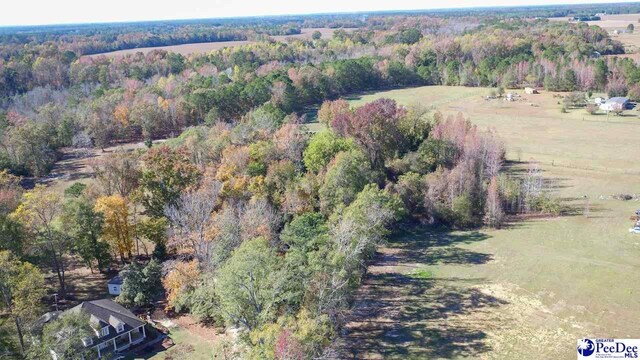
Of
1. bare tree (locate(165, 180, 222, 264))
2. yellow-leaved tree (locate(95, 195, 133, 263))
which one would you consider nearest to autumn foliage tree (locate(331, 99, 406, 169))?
bare tree (locate(165, 180, 222, 264))

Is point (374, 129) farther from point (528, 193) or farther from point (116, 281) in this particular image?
point (116, 281)

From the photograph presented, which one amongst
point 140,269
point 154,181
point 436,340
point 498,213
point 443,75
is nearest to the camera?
point 436,340

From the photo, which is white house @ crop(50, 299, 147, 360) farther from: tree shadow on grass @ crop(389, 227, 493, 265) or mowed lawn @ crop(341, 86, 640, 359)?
tree shadow on grass @ crop(389, 227, 493, 265)

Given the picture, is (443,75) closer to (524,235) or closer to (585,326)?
(524,235)

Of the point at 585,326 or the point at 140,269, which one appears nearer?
the point at 585,326

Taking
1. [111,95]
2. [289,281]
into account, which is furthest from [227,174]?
[111,95]

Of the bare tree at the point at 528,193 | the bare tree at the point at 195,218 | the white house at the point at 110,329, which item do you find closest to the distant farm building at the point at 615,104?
the bare tree at the point at 528,193

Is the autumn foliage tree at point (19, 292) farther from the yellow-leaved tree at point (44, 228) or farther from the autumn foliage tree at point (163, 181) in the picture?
the autumn foliage tree at point (163, 181)
